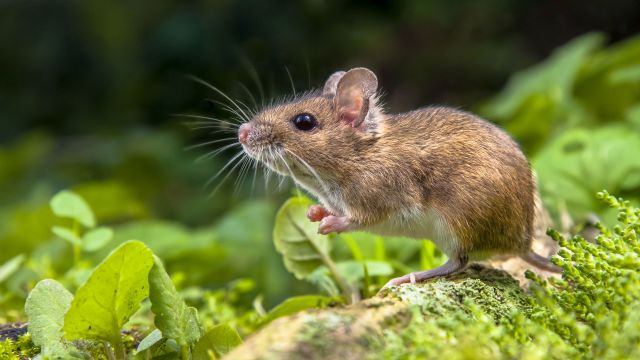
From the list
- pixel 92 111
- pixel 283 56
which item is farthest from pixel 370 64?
pixel 92 111

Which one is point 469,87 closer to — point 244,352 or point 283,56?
point 283,56

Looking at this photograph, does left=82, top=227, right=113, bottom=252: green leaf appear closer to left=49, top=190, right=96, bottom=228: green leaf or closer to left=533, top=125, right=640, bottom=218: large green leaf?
left=49, top=190, right=96, bottom=228: green leaf

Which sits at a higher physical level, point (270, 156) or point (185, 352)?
point (270, 156)

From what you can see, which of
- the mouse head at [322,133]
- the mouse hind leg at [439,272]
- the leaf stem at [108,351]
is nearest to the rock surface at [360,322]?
the mouse hind leg at [439,272]

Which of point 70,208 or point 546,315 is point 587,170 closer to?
point 546,315

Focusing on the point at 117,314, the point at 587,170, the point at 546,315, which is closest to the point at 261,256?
the point at 587,170

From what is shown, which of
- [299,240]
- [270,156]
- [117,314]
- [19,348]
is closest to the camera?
[117,314]
